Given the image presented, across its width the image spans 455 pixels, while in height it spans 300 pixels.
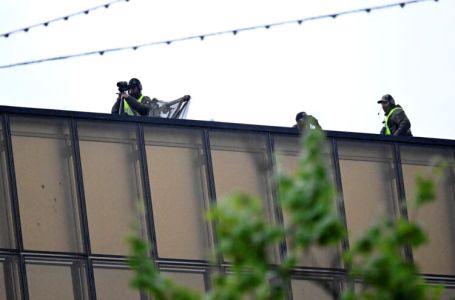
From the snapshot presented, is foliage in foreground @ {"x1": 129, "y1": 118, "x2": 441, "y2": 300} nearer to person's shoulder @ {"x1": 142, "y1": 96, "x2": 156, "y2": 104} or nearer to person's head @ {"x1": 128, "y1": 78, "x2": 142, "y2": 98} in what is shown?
person's head @ {"x1": 128, "y1": 78, "x2": 142, "y2": 98}

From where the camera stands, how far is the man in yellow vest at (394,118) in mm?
30875

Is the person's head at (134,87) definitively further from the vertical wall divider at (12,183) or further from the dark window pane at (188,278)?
the dark window pane at (188,278)

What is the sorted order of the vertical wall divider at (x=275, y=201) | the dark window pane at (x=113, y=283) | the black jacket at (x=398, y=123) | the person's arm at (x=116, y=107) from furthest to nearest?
1. the black jacket at (x=398, y=123)
2. the person's arm at (x=116, y=107)
3. the vertical wall divider at (x=275, y=201)
4. the dark window pane at (x=113, y=283)

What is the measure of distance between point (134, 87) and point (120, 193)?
85.2 inches

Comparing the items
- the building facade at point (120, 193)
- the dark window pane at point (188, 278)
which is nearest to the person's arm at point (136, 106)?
the building facade at point (120, 193)

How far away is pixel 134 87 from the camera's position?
29.8 m

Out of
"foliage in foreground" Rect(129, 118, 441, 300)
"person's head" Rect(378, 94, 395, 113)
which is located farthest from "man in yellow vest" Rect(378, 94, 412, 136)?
"foliage in foreground" Rect(129, 118, 441, 300)

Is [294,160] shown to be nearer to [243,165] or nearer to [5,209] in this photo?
[243,165]

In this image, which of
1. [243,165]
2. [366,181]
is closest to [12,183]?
[243,165]

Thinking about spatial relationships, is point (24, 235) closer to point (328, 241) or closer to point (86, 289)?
point (86, 289)

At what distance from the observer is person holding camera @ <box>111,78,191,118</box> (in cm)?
2939

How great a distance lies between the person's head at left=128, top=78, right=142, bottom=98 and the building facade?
45.7 inches

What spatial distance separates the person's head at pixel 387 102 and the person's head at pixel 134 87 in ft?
14.0

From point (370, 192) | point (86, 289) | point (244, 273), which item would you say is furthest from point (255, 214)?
point (370, 192)
